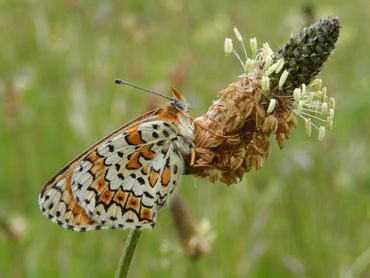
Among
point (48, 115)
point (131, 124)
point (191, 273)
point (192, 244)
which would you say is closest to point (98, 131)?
point (48, 115)

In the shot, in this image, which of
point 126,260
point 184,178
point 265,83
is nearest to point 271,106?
point 265,83

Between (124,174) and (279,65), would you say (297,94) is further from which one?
(124,174)

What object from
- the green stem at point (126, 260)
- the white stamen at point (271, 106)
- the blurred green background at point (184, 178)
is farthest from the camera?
the blurred green background at point (184, 178)

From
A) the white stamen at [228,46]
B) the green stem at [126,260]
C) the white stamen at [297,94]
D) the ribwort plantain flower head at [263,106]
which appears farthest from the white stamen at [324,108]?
the green stem at [126,260]

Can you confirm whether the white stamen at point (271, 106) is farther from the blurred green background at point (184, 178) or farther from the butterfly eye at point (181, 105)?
the blurred green background at point (184, 178)

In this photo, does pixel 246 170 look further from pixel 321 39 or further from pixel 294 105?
pixel 321 39

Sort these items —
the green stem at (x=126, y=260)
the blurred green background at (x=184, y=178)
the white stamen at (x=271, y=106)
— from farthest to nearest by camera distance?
the blurred green background at (x=184, y=178), the white stamen at (x=271, y=106), the green stem at (x=126, y=260)

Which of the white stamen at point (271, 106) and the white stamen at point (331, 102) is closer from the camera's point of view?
the white stamen at point (271, 106)
